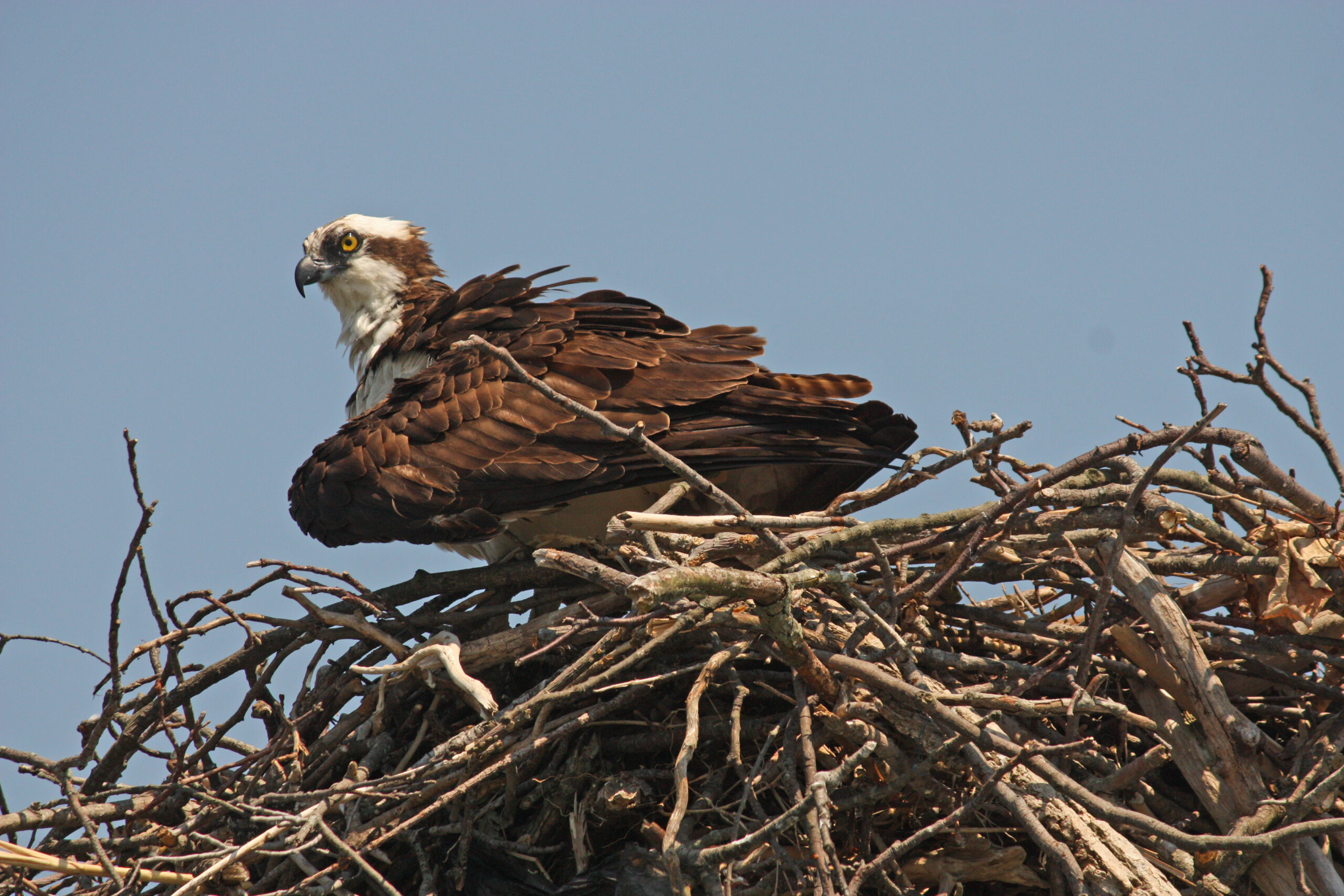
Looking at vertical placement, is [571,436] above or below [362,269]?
below

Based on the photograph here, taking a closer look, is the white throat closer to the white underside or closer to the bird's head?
the bird's head

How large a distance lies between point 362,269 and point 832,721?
12.8ft

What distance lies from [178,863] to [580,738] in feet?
4.14

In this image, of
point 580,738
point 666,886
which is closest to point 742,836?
point 666,886

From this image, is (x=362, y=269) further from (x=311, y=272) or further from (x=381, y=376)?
(x=381, y=376)

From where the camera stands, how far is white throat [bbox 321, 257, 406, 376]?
19.2ft

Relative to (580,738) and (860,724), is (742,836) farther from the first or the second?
(580,738)

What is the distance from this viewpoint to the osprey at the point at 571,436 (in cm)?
420

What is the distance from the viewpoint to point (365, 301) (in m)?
6.09

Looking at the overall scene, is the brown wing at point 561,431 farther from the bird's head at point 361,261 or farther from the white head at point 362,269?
the bird's head at point 361,261

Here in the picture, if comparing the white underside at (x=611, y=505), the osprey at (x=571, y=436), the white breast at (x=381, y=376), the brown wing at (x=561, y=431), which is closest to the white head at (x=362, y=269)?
the white breast at (x=381, y=376)

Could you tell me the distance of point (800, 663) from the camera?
125 inches

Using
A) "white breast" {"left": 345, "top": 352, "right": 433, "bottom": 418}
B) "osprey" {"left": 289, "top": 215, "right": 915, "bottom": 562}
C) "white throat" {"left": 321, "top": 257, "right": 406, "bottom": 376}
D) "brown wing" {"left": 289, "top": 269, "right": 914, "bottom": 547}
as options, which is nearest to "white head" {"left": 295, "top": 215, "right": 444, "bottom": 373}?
"white throat" {"left": 321, "top": 257, "right": 406, "bottom": 376}

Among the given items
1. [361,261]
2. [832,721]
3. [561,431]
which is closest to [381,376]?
[361,261]
